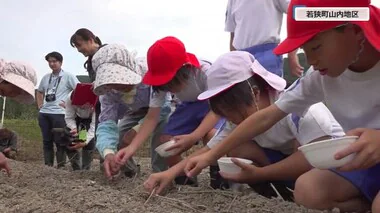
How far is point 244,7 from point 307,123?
1101mm

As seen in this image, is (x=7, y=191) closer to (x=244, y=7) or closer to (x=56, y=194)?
(x=56, y=194)

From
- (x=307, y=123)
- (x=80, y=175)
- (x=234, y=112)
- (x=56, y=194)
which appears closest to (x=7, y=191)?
(x=56, y=194)

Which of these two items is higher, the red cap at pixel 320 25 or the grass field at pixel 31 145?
the red cap at pixel 320 25

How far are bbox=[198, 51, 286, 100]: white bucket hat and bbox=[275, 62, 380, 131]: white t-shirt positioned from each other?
415 millimetres

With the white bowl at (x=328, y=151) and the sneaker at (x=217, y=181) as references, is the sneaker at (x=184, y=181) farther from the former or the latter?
the white bowl at (x=328, y=151)

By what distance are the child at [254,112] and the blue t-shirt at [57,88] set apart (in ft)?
12.0

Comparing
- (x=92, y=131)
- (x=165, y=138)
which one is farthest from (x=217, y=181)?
(x=92, y=131)

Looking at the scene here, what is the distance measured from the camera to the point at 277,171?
8.41 feet

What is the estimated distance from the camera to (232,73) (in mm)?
2578

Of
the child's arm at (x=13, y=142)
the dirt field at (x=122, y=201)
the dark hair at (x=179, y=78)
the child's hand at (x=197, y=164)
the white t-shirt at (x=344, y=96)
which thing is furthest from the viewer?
the child's arm at (x=13, y=142)

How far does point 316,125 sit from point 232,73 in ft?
1.39

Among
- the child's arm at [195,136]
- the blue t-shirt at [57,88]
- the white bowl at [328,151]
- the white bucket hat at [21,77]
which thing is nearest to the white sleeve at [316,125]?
the white bowl at [328,151]

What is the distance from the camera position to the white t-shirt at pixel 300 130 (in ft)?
7.91

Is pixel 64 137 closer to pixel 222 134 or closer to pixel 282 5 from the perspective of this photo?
pixel 282 5
